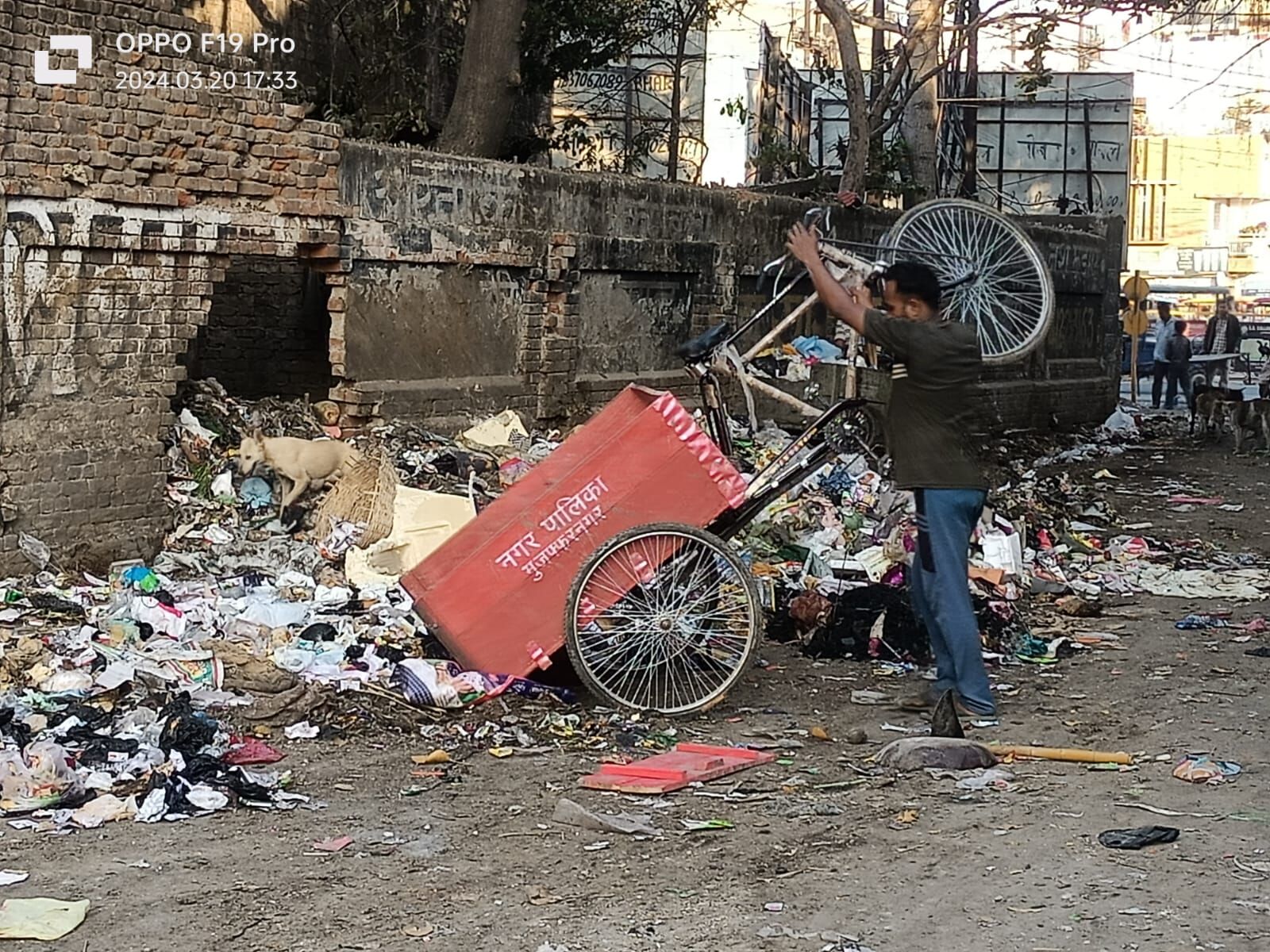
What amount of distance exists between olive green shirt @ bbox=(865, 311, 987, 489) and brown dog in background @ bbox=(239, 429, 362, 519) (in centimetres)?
457

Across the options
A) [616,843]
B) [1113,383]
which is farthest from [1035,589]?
[1113,383]

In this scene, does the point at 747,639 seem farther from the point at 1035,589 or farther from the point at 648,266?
the point at 648,266

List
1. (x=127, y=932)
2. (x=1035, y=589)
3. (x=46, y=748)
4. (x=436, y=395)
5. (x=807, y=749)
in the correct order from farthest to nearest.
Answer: (x=436, y=395), (x=1035, y=589), (x=807, y=749), (x=46, y=748), (x=127, y=932)

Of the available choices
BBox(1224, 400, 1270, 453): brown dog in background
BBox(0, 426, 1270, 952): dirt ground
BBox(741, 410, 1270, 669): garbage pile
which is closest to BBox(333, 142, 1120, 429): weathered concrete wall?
BBox(741, 410, 1270, 669): garbage pile

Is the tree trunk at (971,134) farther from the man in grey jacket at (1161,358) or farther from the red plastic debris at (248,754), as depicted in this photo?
the red plastic debris at (248,754)

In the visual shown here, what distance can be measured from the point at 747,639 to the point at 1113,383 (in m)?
16.9

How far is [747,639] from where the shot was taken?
5.89m

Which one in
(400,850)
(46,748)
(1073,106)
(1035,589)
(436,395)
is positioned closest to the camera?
(400,850)

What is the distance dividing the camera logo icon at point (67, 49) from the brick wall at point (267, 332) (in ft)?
11.7

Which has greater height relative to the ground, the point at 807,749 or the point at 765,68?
the point at 765,68

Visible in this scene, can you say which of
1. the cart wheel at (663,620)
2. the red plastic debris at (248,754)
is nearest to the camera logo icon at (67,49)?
the red plastic debris at (248,754)

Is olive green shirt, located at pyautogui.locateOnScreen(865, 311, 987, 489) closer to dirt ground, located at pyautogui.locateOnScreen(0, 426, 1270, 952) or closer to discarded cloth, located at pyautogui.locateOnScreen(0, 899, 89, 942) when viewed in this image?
dirt ground, located at pyautogui.locateOnScreen(0, 426, 1270, 952)

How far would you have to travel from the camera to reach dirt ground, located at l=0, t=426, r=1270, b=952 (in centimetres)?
370

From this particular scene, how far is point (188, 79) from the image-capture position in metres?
8.71
